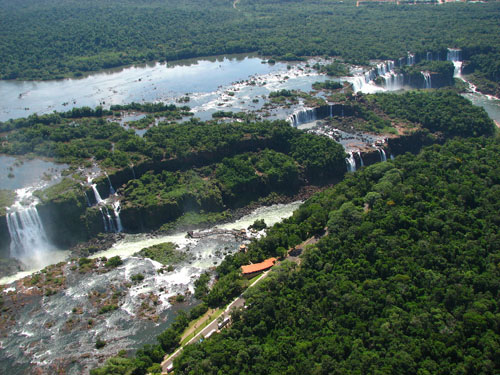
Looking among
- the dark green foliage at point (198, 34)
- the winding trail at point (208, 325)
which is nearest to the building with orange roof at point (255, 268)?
the winding trail at point (208, 325)

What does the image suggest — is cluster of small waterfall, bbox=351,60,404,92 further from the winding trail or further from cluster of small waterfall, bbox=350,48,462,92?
the winding trail

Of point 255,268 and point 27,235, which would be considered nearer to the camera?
point 255,268

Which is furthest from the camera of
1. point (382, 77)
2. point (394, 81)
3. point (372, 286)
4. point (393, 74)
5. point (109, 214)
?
point (393, 74)

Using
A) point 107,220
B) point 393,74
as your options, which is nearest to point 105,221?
point 107,220

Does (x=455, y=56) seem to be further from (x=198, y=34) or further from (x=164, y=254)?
(x=164, y=254)

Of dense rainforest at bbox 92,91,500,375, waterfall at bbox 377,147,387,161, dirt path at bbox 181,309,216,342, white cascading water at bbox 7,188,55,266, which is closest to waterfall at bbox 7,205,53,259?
white cascading water at bbox 7,188,55,266

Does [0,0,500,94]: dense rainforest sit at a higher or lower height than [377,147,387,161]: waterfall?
higher

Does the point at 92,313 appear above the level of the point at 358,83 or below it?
below
